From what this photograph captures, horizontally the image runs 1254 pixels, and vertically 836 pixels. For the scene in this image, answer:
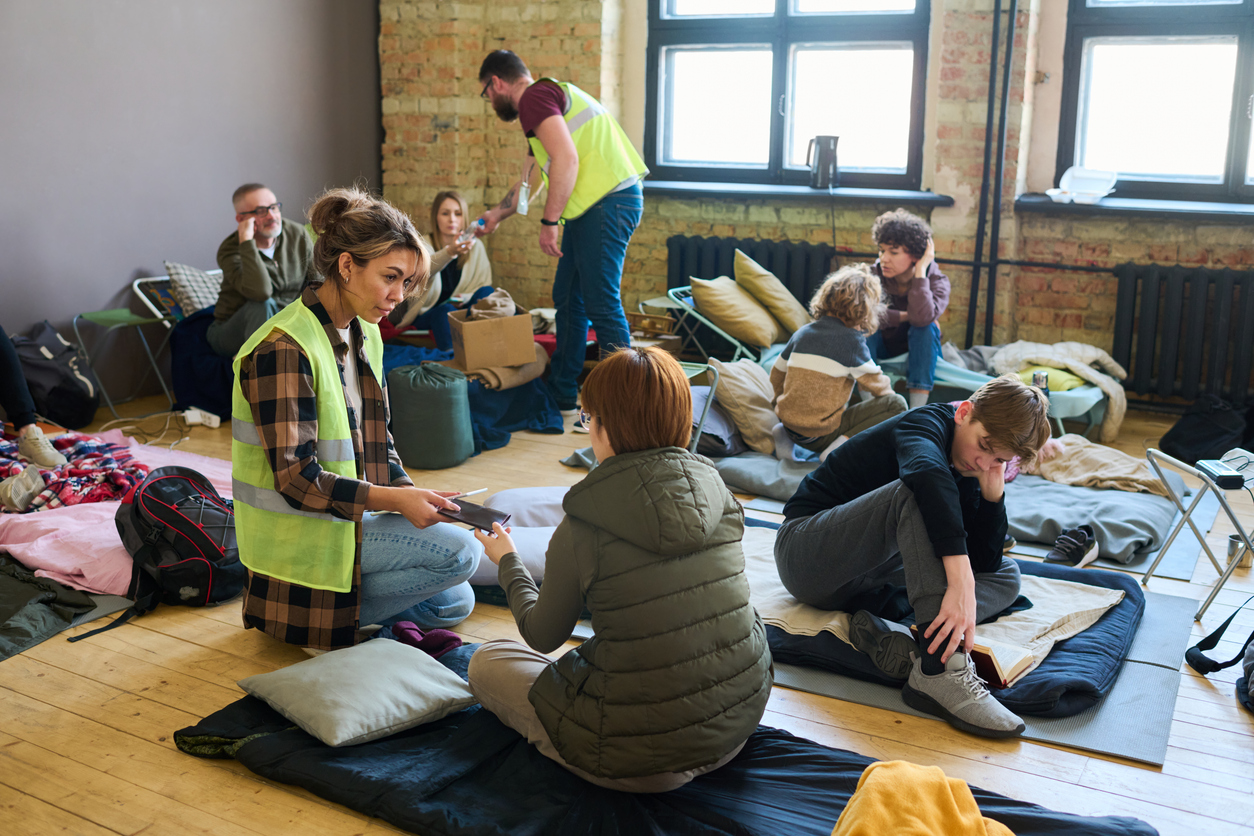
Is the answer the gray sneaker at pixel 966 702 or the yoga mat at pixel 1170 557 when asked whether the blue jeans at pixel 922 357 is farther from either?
the gray sneaker at pixel 966 702

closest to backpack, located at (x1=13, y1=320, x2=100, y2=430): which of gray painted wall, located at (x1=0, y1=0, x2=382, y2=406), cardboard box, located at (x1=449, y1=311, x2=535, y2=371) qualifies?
gray painted wall, located at (x1=0, y1=0, x2=382, y2=406)

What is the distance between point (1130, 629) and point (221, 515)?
2.62m

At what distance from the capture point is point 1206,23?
527 centimetres

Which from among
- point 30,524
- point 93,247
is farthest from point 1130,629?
point 93,247

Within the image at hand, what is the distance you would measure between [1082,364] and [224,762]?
4.29 m

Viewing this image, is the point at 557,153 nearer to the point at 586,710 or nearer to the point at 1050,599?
the point at 1050,599

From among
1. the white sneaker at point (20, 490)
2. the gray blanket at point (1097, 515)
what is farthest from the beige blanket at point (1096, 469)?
the white sneaker at point (20, 490)

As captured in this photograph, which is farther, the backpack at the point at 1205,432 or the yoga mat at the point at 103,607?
the backpack at the point at 1205,432

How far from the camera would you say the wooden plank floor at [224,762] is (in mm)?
2041

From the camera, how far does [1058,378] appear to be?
15.9 ft

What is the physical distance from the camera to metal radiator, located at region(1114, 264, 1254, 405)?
5062 millimetres

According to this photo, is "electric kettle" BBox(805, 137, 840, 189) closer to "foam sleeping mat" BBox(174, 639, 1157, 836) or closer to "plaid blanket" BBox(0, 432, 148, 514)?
"plaid blanket" BBox(0, 432, 148, 514)

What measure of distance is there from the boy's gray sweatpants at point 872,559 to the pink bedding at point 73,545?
6.55 ft

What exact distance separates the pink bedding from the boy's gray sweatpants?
1996 mm
